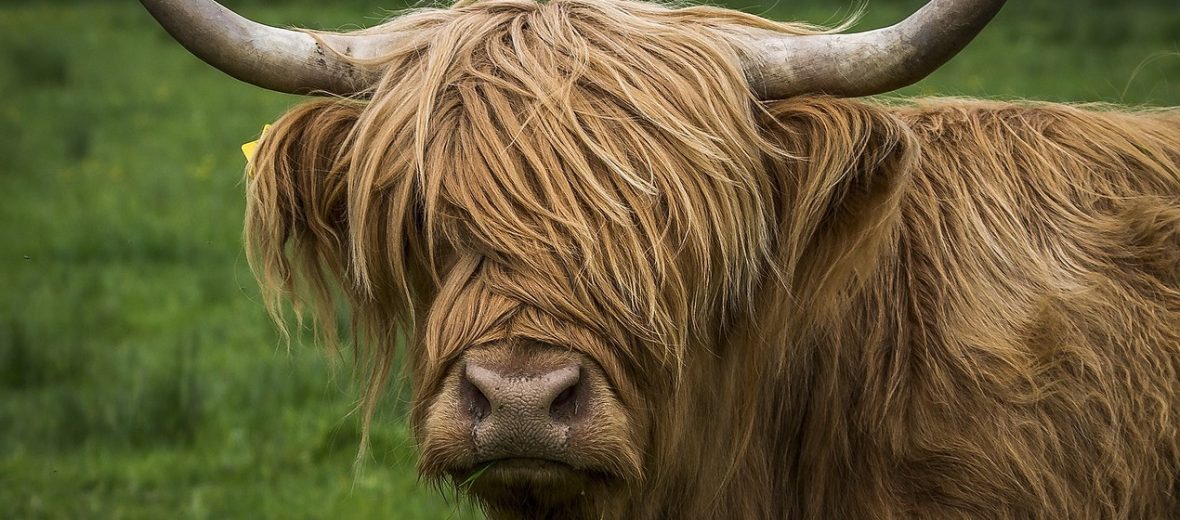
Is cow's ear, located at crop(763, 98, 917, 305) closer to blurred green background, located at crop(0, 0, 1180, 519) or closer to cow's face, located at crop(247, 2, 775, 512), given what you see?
cow's face, located at crop(247, 2, 775, 512)

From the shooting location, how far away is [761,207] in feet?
9.83

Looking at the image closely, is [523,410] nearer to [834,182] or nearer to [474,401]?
[474,401]

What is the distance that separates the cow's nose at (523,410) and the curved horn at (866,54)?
839mm

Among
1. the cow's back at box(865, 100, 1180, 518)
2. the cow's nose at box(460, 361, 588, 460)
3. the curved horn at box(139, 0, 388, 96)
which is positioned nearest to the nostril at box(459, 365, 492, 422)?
the cow's nose at box(460, 361, 588, 460)

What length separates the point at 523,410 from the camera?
8.20 feet

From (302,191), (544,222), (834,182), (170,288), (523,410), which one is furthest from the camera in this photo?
(170,288)

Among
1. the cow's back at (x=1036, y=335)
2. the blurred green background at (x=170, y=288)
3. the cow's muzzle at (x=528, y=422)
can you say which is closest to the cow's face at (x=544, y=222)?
the cow's muzzle at (x=528, y=422)

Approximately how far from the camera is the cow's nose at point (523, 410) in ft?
8.22

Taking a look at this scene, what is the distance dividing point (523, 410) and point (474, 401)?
0.49 feet

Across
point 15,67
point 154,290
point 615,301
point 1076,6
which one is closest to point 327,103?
point 615,301

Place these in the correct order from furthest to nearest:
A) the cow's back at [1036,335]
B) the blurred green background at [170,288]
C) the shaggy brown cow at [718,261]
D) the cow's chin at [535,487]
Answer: the blurred green background at [170,288] → the cow's back at [1036,335] → the shaggy brown cow at [718,261] → the cow's chin at [535,487]

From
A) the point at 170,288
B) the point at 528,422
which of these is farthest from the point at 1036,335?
the point at 170,288

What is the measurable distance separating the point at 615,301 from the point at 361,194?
637 mm

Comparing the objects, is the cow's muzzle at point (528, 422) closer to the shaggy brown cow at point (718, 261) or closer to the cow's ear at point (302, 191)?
the shaggy brown cow at point (718, 261)
